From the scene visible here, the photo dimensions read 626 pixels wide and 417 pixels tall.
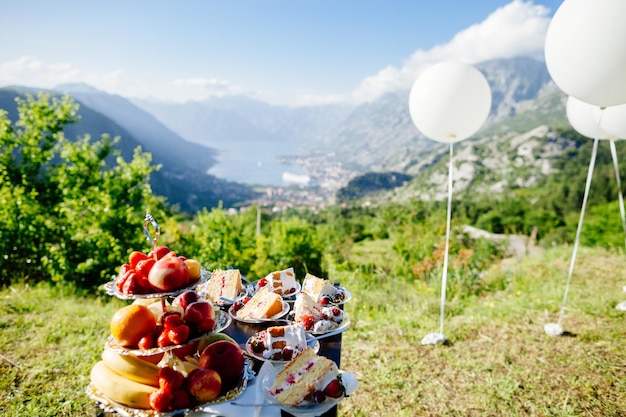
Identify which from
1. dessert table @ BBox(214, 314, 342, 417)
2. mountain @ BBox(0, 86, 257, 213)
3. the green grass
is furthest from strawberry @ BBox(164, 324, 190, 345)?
mountain @ BBox(0, 86, 257, 213)

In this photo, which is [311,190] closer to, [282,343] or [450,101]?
[450,101]

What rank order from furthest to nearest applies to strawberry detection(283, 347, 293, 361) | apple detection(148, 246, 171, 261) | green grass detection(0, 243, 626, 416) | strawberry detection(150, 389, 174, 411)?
green grass detection(0, 243, 626, 416)
strawberry detection(283, 347, 293, 361)
apple detection(148, 246, 171, 261)
strawberry detection(150, 389, 174, 411)

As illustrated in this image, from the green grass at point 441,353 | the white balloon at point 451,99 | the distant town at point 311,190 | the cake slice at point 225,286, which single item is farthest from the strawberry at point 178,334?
A: the distant town at point 311,190

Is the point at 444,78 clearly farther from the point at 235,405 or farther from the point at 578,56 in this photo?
the point at 235,405

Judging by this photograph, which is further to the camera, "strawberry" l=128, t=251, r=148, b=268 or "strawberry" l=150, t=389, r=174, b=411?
"strawberry" l=128, t=251, r=148, b=268

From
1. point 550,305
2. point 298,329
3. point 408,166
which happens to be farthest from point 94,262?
point 408,166

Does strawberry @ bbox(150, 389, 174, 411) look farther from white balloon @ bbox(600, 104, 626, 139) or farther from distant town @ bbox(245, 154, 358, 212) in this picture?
distant town @ bbox(245, 154, 358, 212)
